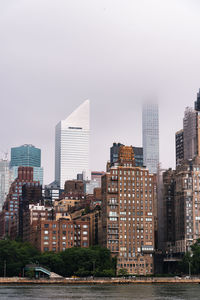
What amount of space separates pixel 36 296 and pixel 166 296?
1384 inches

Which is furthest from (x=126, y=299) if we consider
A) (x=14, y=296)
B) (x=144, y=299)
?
(x=14, y=296)

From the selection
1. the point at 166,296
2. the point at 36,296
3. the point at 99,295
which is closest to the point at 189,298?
the point at 166,296

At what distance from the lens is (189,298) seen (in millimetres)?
175250

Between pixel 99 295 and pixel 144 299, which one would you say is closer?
pixel 144 299

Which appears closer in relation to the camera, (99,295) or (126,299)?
(126,299)

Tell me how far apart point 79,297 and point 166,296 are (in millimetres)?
23838

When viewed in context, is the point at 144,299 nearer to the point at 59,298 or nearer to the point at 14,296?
the point at 59,298

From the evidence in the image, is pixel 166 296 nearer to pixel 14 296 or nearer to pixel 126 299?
pixel 126 299

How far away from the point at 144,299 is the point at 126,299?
464cm

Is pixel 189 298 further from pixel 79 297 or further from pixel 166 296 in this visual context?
pixel 79 297

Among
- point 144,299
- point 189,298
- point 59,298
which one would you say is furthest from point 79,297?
point 189,298

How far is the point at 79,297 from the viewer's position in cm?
17800

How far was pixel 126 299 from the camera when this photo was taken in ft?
566

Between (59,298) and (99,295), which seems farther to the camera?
(99,295)
